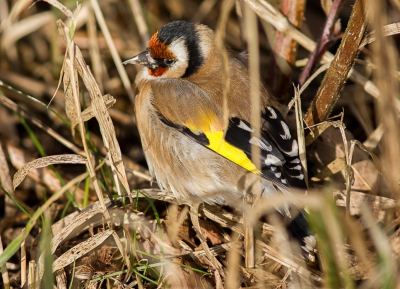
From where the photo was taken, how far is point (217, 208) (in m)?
3.61

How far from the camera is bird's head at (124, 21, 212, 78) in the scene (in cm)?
375

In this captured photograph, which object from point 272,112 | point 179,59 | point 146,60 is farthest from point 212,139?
point 146,60

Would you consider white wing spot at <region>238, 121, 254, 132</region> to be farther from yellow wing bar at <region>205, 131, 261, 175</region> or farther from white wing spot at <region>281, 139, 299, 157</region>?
white wing spot at <region>281, 139, 299, 157</region>

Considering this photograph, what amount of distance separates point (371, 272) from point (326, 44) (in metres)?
1.62

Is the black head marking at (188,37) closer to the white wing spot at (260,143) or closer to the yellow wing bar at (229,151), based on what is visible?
the yellow wing bar at (229,151)

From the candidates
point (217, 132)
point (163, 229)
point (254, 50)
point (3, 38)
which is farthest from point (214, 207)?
point (3, 38)

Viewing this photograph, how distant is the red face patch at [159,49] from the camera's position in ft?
12.4

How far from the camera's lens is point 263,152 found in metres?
3.16

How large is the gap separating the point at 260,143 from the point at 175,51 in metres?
1.05

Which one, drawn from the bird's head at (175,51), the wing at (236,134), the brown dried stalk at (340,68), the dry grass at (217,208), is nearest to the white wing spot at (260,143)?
the wing at (236,134)

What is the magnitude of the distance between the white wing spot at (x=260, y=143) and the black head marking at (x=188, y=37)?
2.90 ft

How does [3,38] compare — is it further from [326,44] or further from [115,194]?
[326,44]

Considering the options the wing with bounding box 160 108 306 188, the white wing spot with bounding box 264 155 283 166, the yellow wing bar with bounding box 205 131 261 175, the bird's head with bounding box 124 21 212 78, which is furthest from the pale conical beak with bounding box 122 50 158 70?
the white wing spot with bounding box 264 155 283 166

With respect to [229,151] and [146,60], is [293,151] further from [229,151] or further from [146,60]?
[146,60]
